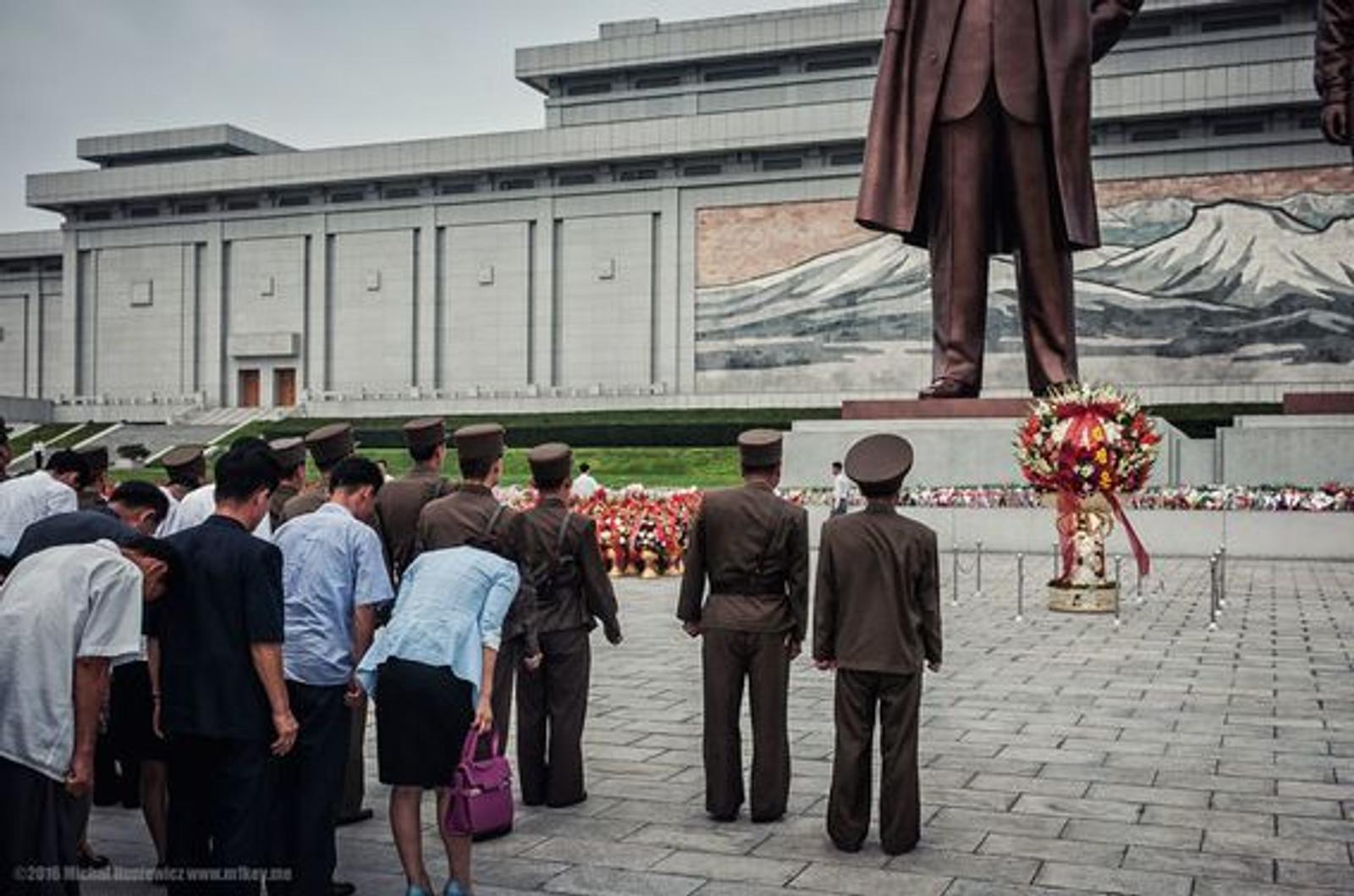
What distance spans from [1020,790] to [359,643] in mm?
3201

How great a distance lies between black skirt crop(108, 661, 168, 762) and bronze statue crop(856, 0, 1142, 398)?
11.8 meters

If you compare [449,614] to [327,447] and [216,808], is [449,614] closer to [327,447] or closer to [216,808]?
[216,808]

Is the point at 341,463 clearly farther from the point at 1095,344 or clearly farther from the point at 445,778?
the point at 1095,344

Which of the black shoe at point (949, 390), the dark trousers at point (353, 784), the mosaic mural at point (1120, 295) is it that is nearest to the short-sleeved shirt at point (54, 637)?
the dark trousers at point (353, 784)

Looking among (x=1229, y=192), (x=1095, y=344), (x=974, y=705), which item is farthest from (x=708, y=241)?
(x=974, y=705)

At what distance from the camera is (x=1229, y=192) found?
33.9 m

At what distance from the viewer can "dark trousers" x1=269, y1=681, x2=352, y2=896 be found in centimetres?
458

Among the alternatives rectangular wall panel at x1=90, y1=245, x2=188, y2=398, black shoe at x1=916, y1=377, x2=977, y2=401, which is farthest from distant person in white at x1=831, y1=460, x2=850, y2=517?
rectangular wall panel at x1=90, y1=245, x2=188, y2=398

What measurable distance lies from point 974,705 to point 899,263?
29586 mm

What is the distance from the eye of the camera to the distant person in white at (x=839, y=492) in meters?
17.4

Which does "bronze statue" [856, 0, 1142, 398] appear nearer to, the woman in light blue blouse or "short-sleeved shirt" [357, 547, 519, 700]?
"short-sleeved shirt" [357, 547, 519, 700]

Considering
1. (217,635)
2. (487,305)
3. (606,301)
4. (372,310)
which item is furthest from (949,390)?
(372,310)

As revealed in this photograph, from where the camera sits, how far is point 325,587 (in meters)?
4.90

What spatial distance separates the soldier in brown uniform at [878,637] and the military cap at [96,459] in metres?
4.10
